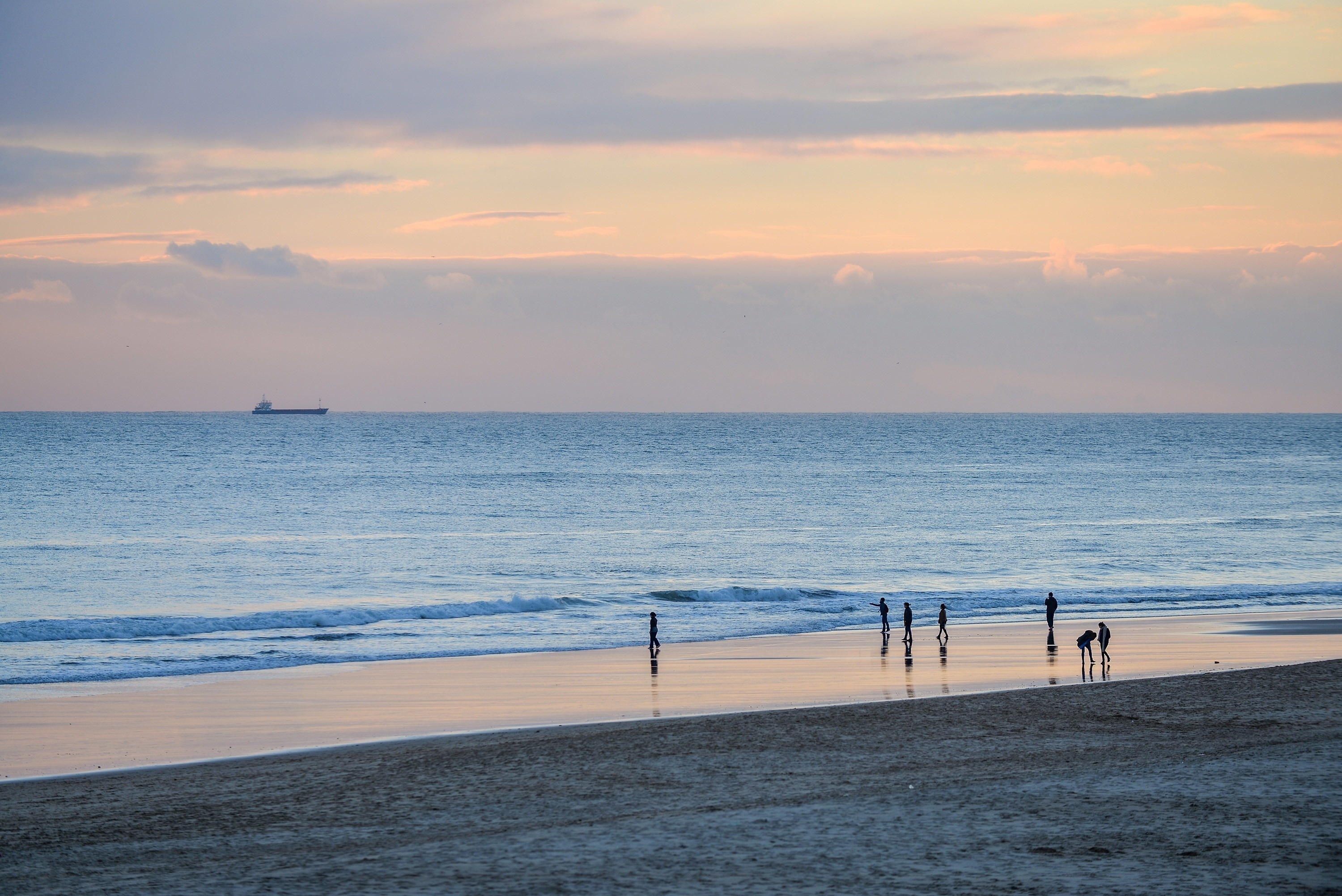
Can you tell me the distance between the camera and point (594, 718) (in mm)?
21484

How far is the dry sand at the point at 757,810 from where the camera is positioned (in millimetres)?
11367

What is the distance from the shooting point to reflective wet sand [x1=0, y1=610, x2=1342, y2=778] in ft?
66.5

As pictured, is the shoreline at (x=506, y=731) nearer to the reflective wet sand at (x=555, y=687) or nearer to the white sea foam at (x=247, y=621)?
the reflective wet sand at (x=555, y=687)

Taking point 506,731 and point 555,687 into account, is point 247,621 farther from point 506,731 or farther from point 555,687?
point 506,731

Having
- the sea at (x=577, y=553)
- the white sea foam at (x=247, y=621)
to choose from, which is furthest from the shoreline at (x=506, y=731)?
the white sea foam at (x=247, y=621)

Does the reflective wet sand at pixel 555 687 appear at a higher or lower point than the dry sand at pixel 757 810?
lower

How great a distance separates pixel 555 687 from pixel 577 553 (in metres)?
29.8

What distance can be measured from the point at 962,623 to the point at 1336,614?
12.3m

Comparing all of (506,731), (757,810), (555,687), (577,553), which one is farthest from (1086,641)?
(577,553)

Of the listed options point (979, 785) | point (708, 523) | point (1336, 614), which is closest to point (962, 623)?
point (1336, 614)

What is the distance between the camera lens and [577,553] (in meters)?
55.0

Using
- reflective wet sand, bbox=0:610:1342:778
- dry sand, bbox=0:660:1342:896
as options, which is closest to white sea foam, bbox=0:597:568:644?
reflective wet sand, bbox=0:610:1342:778

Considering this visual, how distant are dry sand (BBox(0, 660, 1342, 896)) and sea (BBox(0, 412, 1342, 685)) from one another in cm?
1316

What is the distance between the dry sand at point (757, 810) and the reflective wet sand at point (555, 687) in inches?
71.7
